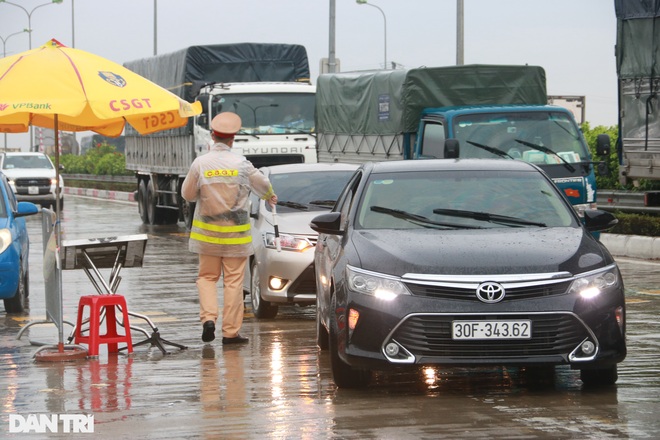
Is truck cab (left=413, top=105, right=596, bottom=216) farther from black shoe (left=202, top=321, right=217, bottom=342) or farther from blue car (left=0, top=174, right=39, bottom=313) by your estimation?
black shoe (left=202, top=321, right=217, bottom=342)

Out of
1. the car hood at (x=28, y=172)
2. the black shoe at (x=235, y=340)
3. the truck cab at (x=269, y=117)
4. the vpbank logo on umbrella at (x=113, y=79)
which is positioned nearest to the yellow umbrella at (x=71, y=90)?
the vpbank logo on umbrella at (x=113, y=79)

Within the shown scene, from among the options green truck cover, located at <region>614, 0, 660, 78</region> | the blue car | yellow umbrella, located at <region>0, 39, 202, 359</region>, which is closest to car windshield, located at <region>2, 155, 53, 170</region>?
green truck cover, located at <region>614, 0, 660, 78</region>

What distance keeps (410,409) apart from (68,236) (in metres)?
19.8

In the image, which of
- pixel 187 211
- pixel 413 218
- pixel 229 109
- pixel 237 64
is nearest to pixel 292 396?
pixel 413 218

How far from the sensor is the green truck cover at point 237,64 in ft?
90.1

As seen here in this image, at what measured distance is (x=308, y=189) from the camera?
1420cm

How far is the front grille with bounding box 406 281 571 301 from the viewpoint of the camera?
792cm

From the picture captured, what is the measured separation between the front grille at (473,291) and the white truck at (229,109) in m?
16.4

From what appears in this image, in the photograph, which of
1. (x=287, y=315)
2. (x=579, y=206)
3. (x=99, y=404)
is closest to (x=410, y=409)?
(x=99, y=404)

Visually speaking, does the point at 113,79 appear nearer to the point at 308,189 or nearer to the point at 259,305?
the point at 259,305

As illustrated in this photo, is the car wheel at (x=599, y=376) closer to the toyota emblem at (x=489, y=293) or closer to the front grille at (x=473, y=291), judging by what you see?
the front grille at (x=473, y=291)

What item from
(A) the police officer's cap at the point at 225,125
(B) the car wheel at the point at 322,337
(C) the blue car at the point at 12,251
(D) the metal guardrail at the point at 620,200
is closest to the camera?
(B) the car wheel at the point at 322,337

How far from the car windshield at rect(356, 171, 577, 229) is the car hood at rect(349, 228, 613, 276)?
0.22 meters

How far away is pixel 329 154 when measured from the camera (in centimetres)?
2452
